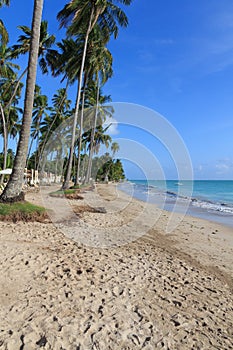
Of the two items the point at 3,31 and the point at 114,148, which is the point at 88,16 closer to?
the point at 3,31

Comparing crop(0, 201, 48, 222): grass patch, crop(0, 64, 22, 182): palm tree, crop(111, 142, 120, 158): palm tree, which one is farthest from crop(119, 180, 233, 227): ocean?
crop(111, 142, 120, 158): palm tree

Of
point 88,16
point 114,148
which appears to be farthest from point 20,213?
point 114,148

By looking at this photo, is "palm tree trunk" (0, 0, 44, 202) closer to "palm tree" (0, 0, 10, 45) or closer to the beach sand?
the beach sand

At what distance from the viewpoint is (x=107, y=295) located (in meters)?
3.61

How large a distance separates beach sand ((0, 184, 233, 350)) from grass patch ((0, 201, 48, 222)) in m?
0.74

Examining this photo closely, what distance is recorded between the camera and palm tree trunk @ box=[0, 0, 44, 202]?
814cm

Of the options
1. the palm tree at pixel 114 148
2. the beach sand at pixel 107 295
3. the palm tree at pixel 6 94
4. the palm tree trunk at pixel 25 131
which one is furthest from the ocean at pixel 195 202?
the palm tree at pixel 114 148

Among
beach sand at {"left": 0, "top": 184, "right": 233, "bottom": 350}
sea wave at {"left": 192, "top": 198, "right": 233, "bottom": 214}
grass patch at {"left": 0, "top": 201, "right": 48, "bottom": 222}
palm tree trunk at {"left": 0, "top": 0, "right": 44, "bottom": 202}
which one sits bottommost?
sea wave at {"left": 192, "top": 198, "right": 233, "bottom": 214}

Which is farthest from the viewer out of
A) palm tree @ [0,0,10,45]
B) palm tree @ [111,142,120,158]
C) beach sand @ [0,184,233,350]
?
palm tree @ [111,142,120,158]

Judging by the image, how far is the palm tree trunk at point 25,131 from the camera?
8141mm

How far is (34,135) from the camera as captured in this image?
3756 cm

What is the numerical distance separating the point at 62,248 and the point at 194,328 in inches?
134

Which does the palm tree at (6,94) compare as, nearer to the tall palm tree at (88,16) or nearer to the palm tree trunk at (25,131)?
the tall palm tree at (88,16)

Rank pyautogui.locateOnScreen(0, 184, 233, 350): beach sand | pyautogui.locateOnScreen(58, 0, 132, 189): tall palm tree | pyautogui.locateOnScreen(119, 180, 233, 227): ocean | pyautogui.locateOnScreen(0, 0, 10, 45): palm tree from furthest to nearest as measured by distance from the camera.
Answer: pyautogui.locateOnScreen(119, 180, 233, 227): ocean → pyautogui.locateOnScreen(58, 0, 132, 189): tall palm tree → pyautogui.locateOnScreen(0, 0, 10, 45): palm tree → pyautogui.locateOnScreen(0, 184, 233, 350): beach sand
